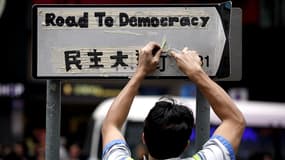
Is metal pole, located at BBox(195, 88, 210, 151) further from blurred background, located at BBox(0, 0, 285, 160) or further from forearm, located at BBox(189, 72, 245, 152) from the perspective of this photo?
blurred background, located at BBox(0, 0, 285, 160)

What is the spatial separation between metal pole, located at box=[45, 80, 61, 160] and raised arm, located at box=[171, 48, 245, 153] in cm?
77

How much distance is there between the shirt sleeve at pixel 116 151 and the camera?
2.82 metres

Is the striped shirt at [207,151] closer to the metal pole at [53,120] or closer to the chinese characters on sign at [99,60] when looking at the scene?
the chinese characters on sign at [99,60]

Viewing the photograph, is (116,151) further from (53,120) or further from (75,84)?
(75,84)

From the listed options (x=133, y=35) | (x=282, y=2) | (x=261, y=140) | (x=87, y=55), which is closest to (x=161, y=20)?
(x=133, y=35)

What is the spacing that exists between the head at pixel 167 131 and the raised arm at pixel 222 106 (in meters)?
0.15

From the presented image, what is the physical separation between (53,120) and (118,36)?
0.55 meters

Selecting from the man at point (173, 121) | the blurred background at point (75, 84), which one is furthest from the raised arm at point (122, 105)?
the blurred background at point (75, 84)

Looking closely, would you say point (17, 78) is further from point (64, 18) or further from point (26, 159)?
point (64, 18)

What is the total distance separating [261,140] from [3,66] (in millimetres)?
9288

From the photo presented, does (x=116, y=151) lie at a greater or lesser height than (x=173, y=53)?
lesser

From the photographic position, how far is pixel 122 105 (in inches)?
118

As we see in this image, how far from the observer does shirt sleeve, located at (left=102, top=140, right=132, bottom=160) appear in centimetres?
282

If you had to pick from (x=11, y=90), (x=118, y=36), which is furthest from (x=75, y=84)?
(x=118, y=36)
